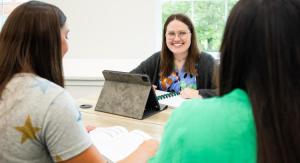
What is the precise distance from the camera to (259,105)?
0.71 meters

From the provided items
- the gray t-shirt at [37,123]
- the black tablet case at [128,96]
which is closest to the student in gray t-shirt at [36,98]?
the gray t-shirt at [37,123]

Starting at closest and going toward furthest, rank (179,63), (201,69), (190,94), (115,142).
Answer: (115,142), (190,94), (201,69), (179,63)

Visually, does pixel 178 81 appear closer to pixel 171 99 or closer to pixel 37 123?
pixel 171 99

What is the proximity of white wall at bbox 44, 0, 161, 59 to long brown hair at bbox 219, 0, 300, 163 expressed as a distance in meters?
2.54

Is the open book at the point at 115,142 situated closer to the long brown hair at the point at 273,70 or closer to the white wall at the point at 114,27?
the long brown hair at the point at 273,70

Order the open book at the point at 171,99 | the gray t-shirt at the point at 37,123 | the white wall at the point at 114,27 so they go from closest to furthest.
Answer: the gray t-shirt at the point at 37,123, the open book at the point at 171,99, the white wall at the point at 114,27

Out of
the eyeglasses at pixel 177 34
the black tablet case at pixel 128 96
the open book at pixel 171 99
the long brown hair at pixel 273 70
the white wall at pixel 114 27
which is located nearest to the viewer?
the long brown hair at pixel 273 70

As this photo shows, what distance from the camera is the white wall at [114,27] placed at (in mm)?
3223

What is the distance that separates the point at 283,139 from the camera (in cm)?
71

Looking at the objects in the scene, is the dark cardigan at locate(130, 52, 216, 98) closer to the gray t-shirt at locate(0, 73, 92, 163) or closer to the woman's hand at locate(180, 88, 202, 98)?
the woman's hand at locate(180, 88, 202, 98)

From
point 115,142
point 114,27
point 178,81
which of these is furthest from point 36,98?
point 114,27

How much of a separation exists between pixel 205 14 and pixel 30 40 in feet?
8.18

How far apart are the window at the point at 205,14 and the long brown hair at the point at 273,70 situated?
2.51m

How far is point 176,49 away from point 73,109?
1.60 meters
